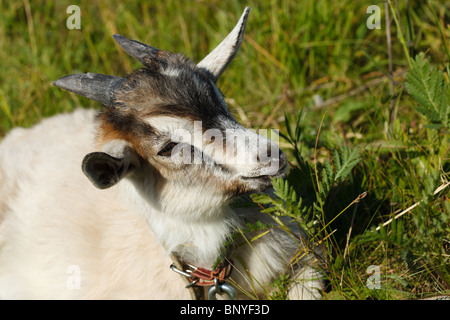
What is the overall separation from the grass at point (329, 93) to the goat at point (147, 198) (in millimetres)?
484

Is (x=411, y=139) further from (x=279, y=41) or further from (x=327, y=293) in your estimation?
(x=279, y=41)

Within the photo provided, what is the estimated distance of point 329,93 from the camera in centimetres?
529

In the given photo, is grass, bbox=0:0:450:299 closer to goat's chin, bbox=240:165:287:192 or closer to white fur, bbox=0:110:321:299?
goat's chin, bbox=240:165:287:192

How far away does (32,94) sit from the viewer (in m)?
6.22

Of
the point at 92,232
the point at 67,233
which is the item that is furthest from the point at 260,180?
the point at 67,233

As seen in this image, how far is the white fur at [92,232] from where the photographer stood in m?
3.26

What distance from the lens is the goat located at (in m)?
2.90

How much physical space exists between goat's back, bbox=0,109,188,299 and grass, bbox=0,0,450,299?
1221 millimetres

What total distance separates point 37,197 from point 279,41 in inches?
119

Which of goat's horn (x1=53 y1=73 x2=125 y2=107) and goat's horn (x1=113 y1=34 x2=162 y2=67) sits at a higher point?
goat's horn (x1=113 y1=34 x2=162 y2=67)

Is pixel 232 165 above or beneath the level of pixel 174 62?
beneath

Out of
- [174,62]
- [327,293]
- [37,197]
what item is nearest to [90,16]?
[37,197]

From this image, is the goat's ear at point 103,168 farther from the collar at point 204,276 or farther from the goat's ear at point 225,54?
the goat's ear at point 225,54

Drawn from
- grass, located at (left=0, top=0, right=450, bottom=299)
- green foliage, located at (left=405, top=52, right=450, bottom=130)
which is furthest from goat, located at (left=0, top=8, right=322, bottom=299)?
green foliage, located at (left=405, top=52, right=450, bottom=130)
